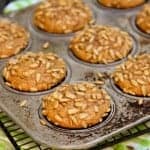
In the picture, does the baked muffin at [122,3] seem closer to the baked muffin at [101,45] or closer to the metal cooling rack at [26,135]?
the baked muffin at [101,45]

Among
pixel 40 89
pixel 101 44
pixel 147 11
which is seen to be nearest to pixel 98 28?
pixel 101 44

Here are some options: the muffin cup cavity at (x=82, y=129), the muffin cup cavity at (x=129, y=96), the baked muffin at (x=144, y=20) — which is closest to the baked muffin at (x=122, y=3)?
the baked muffin at (x=144, y=20)

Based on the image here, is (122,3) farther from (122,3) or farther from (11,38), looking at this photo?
(11,38)

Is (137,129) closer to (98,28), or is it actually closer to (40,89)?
(40,89)

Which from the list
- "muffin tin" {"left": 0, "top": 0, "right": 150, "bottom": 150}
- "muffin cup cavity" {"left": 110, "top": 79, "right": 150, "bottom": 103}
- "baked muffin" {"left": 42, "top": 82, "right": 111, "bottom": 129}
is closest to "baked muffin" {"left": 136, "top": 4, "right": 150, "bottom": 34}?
"muffin tin" {"left": 0, "top": 0, "right": 150, "bottom": 150}

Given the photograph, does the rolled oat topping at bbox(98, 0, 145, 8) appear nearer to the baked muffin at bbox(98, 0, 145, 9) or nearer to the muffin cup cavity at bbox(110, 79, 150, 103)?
the baked muffin at bbox(98, 0, 145, 9)

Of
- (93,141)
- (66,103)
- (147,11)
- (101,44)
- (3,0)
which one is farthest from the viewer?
(3,0)

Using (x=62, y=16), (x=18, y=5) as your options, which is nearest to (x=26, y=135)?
(x=62, y=16)
